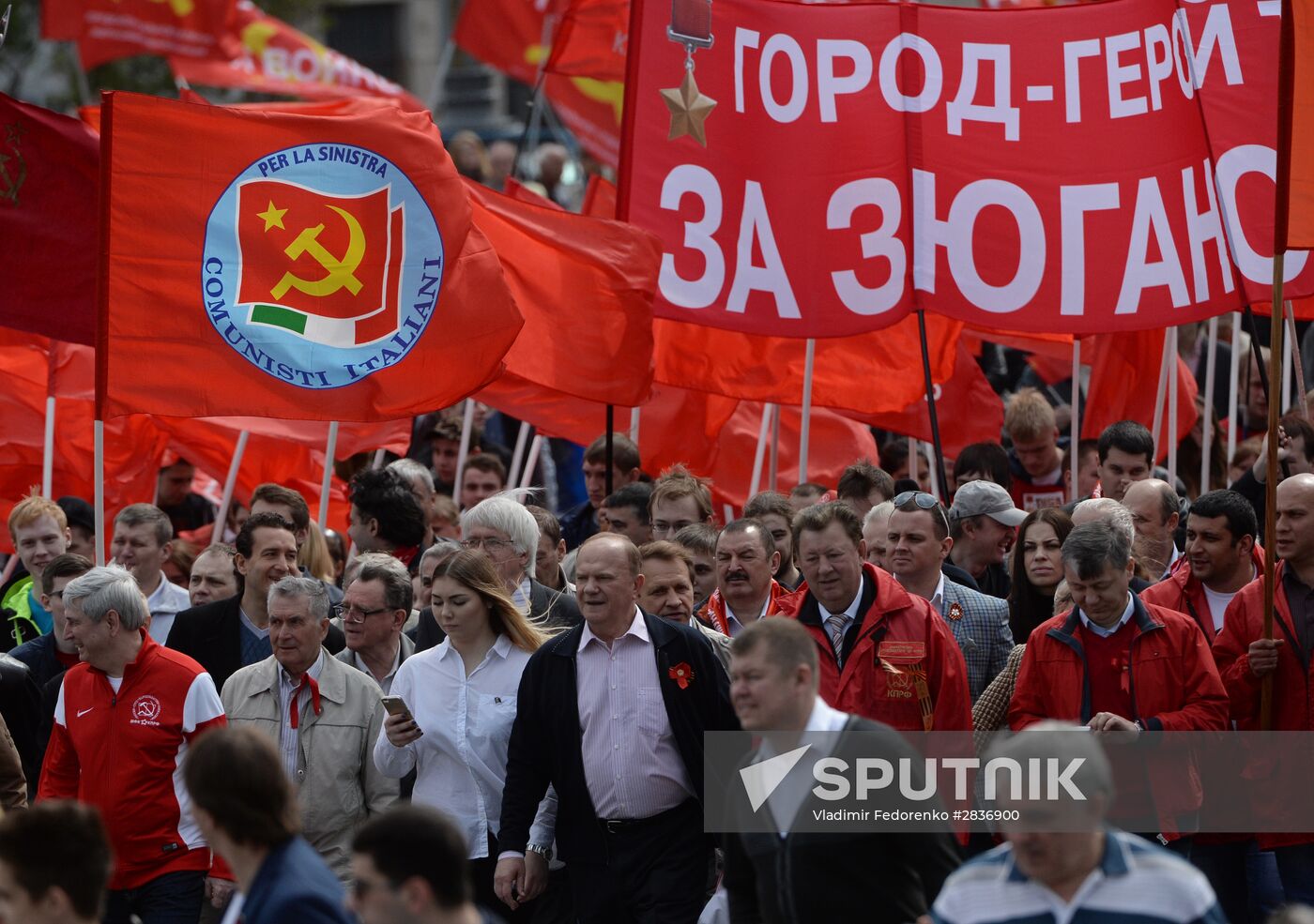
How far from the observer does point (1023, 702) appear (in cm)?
738

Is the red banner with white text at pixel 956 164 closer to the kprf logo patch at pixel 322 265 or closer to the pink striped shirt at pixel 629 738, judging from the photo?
the kprf logo patch at pixel 322 265

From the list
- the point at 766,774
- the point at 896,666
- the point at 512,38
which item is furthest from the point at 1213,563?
the point at 512,38

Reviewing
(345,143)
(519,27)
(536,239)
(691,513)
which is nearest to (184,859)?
(691,513)

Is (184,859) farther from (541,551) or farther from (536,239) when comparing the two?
(536,239)

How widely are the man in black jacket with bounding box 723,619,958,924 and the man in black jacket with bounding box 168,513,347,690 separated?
11.8ft

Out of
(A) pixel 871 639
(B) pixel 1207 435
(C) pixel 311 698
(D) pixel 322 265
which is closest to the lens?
(A) pixel 871 639

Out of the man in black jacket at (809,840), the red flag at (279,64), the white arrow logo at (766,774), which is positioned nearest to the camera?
the man in black jacket at (809,840)

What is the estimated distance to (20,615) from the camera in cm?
1031

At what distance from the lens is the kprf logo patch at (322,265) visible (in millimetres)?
9359

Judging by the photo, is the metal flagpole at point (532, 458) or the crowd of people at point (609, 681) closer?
the crowd of people at point (609, 681)

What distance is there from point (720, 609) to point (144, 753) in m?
2.41

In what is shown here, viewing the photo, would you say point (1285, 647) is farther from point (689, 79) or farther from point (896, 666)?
point (689, 79)

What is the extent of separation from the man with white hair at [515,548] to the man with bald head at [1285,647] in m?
2.67

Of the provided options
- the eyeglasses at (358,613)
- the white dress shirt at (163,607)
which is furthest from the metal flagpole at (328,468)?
the eyeglasses at (358,613)
